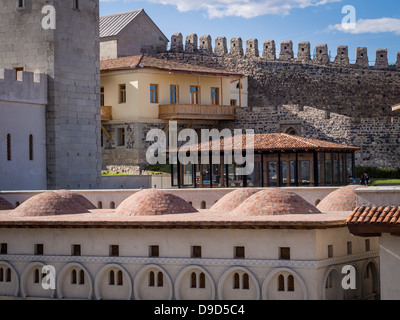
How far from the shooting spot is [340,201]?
25.3 meters

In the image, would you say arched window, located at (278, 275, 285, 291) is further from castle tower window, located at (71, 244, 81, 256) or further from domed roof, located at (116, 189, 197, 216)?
castle tower window, located at (71, 244, 81, 256)

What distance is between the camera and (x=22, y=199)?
31.4m

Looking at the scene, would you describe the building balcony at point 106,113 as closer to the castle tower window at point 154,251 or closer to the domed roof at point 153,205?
the domed roof at point 153,205

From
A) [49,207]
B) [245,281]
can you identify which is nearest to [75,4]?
[49,207]

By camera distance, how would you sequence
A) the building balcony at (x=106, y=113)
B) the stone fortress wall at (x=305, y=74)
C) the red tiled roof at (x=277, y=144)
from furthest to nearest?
the stone fortress wall at (x=305, y=74)
the building balcony at (x=106, y=113)
the red tiled roof at (x=277, y=144)

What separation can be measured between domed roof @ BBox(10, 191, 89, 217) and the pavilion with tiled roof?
1026 cm

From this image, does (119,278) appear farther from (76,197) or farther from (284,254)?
(76,197)

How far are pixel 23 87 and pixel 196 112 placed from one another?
15.7m

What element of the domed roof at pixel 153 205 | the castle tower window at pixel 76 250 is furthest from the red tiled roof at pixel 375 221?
the castle tower window at pixel 76 250

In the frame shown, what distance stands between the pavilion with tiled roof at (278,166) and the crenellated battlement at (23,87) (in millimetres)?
6726

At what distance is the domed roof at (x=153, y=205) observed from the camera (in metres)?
24.3

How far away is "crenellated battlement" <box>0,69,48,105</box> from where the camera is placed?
34562 mm

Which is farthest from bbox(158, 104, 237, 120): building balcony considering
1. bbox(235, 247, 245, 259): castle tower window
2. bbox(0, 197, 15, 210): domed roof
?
bbox(235, 247, 245, 259): castle tower window
